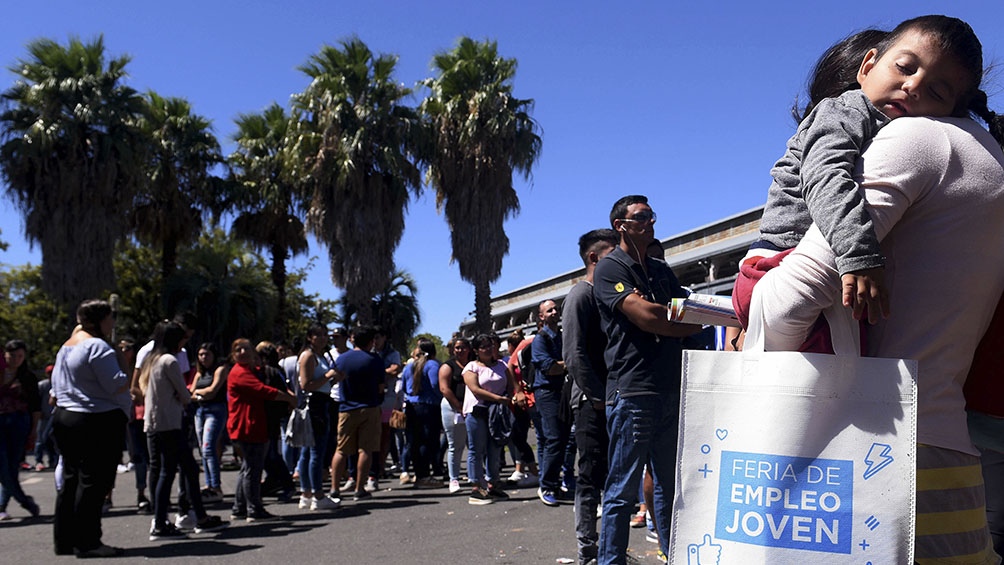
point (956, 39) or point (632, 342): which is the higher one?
point (956, 39)

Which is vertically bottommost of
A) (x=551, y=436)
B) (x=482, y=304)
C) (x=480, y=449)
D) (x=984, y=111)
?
(x=480, y=449)

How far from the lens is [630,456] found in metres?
4.34

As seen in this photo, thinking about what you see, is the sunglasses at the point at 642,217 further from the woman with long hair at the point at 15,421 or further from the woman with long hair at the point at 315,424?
the woman with long hair at the point at 15,421

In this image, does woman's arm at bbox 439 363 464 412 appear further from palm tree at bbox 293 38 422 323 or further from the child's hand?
palm tree at bbox 293 38 422 323

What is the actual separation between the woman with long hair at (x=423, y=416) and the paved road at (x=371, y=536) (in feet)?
4.24

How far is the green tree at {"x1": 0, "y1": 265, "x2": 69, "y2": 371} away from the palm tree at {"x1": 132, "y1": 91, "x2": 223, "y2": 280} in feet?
45.4

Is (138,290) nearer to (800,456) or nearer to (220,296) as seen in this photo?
(220,296)

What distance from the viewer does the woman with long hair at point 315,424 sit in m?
9.05

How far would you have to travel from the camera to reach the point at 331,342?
35.2 feet

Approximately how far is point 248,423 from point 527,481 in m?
3.83

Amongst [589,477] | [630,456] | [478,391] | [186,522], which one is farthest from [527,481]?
[630,456]

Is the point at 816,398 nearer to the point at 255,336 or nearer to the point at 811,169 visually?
the point at 811,169

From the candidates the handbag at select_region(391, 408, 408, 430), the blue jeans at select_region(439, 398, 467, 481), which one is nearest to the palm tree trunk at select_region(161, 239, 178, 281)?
the handbag at select_region(391, 408, 408, 430)

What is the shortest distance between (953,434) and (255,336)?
30.1 meters
